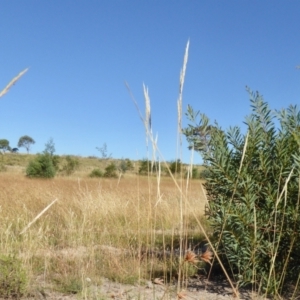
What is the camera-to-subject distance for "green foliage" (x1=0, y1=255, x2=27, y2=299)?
3.13m

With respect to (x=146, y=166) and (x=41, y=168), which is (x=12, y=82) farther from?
(x=41, y=168)

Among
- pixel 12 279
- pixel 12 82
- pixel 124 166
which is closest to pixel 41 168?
pixel 124 166

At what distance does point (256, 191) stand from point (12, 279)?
1832mm

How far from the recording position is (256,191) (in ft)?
10.1

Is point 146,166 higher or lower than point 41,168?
lower

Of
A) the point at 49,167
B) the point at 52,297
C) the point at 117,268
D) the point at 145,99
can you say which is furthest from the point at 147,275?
the point at 49,167

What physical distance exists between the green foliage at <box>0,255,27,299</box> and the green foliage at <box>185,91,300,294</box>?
140cm

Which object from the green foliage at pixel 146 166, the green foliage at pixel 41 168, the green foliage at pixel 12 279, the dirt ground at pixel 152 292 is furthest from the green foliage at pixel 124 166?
the green foliage at pixel 41 168

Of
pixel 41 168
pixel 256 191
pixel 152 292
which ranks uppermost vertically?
pixel 41 168

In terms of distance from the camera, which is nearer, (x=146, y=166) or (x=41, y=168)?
(x=146, y=166)

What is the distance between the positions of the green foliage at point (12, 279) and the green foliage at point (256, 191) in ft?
4.60

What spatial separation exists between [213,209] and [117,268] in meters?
1.20

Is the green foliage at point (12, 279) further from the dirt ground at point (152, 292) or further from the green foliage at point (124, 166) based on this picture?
the green foliage at point (124, 166)

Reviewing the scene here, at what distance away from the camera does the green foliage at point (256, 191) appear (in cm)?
299
